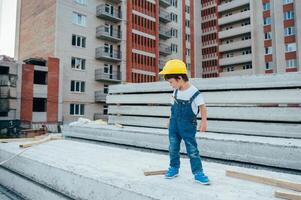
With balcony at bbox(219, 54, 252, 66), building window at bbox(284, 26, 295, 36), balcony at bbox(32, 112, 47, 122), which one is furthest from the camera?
balcony at bbox(219, 54, 252, 66)

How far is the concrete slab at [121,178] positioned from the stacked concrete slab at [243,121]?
23cm

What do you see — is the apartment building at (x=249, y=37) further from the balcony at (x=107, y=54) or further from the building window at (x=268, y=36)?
the balcony at (x=107, y=54)

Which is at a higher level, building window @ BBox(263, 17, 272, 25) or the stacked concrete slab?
building window @ BBox(263, 17, 272, 25)

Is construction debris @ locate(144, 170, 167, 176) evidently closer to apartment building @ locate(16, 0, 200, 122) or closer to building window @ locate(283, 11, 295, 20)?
apartment building @ locate(16, 0, 200, 122)

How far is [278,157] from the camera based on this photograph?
3166 millimetres

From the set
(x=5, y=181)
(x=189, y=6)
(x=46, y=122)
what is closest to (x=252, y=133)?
(x=5, y=181)

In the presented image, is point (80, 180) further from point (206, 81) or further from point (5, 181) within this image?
point (206, 81)

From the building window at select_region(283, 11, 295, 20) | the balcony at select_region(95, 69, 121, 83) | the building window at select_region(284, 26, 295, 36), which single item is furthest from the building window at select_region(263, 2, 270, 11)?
the balcony at select_region(95, 69, 121, 83)

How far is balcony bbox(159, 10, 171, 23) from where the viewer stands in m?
38.4

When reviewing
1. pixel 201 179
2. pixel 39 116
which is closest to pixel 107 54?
pixel 39 116

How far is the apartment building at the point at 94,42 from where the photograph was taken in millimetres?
27969

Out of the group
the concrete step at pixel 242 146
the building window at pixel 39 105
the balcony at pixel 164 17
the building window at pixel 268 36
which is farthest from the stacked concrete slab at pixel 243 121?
the building window at pixel 268 36

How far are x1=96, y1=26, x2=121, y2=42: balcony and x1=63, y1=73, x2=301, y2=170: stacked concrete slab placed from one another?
86.3ft

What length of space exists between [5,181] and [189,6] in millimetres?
44636
